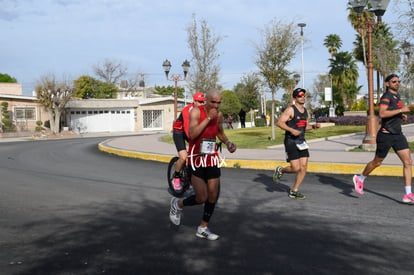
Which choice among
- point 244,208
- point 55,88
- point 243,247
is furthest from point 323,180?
point 55,88

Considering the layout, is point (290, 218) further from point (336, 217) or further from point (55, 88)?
point (55, 88)

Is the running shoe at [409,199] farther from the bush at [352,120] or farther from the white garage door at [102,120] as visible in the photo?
the white garage door at [102,120]

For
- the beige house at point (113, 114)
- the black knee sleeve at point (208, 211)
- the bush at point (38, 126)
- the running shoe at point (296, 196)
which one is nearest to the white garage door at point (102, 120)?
the beige house at point (113, 114)

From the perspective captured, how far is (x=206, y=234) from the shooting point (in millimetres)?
4496

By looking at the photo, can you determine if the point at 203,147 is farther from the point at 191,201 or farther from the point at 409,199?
the point at 409,199

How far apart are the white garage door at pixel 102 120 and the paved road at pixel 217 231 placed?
117ft

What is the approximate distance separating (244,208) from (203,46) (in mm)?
21505

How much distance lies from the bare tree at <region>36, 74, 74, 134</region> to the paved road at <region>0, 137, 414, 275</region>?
98.9ft

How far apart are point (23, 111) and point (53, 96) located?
11.6 feet

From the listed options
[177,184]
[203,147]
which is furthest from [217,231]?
[177,184]

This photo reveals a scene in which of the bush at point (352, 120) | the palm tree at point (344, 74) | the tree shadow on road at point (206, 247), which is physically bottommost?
the tree shadow on road at point (206, 247)

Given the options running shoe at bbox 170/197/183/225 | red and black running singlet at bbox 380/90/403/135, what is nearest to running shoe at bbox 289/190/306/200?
red and black running singlet at bbox 380/90/403/135

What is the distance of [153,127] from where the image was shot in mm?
45469

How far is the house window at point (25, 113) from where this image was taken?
123ft
